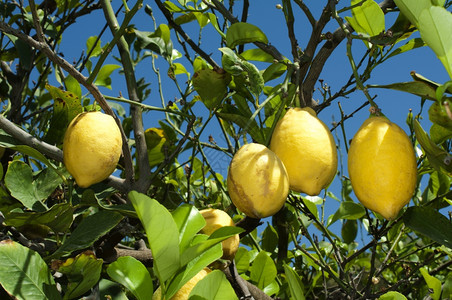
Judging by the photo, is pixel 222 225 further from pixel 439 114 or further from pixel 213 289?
pixel 439 114

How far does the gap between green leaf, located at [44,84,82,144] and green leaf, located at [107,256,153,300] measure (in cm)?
61

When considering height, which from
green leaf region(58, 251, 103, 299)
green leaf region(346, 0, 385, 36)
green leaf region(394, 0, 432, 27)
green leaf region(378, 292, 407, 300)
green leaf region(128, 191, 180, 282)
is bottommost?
green leaf region(378, 292, 407, 300)

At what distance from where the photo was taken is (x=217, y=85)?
4.20 ft

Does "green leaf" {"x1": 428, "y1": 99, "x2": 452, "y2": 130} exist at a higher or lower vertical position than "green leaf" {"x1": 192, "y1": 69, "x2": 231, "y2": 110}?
higher

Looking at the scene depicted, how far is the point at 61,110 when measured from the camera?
1.40 metres

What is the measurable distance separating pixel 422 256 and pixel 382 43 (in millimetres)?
1542

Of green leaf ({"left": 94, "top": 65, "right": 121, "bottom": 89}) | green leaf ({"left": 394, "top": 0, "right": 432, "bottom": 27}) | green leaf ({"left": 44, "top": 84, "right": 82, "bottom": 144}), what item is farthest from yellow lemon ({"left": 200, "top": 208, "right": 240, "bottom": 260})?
green leaf ({"left": 94, "top": 65, "right": 121, "bottom": 89})

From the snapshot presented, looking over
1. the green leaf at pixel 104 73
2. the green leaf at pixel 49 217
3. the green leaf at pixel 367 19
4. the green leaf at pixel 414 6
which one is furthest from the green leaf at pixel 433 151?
the green leaf at pixel 104 73

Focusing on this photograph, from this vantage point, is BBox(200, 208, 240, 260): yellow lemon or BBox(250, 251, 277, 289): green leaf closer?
BBox(200, 208, 240, 260): yellow lemon

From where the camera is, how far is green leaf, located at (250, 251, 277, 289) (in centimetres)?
156

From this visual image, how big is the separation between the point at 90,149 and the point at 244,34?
447 mm

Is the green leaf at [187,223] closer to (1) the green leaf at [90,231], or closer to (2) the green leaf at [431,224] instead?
(1) the green leaf at [90,231]

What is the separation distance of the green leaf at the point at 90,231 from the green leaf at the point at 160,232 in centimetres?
23

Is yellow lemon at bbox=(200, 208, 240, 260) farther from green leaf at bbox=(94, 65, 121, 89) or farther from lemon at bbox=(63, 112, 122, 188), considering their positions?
green leaf at bbox=(94, 65, 121, 89)
